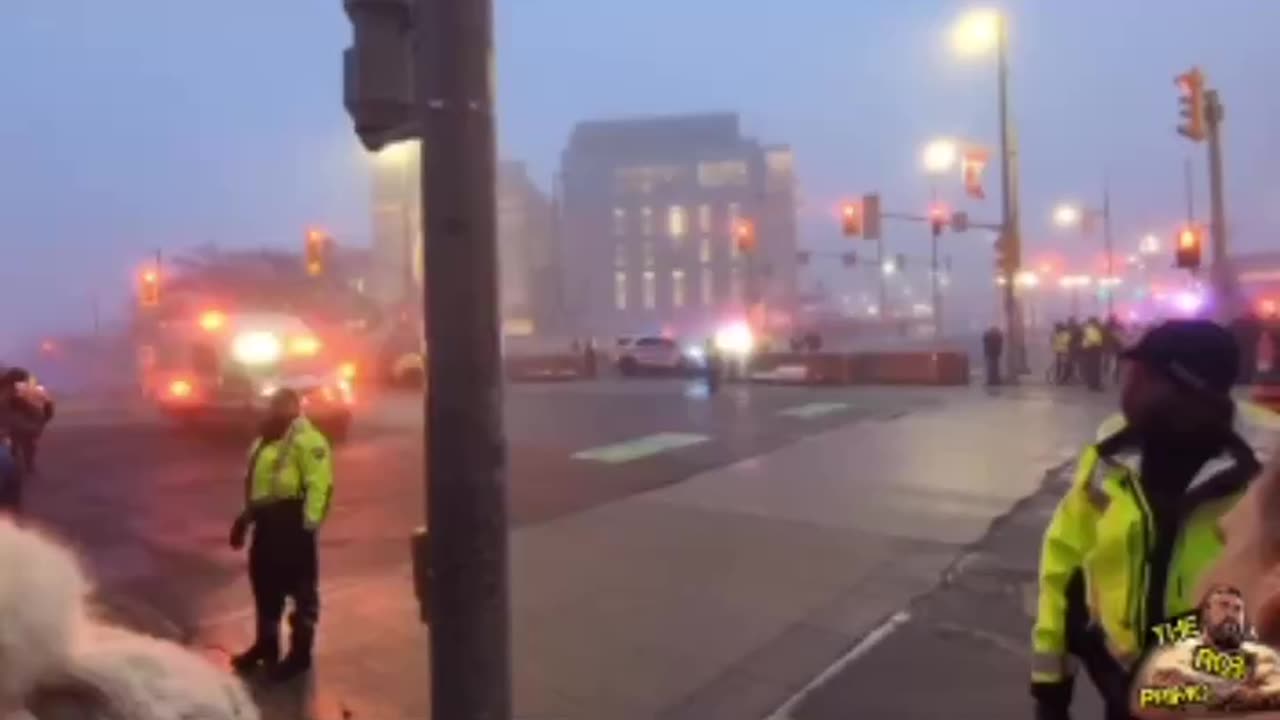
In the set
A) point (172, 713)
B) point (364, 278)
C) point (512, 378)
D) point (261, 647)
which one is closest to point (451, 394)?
point (172, 713)

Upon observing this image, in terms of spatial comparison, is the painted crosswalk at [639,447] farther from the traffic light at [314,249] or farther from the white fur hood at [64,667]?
the traffic light at [314,249]

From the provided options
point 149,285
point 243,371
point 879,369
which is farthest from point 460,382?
point 149,285

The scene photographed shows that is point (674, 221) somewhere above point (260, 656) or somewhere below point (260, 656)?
above

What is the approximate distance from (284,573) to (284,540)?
194 millimetres

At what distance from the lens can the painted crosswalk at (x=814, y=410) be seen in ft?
81.8

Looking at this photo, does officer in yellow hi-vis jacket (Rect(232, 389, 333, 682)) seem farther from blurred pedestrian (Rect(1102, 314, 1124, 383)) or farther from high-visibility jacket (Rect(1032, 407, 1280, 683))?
blurred pedestrian (Rect(1102, 314, 1124, 383))

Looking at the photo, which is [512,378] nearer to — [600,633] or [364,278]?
[600,633]

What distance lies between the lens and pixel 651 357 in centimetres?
4628

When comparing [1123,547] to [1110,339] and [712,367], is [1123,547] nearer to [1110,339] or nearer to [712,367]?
[712,367]

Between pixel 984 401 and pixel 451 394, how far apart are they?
25.6m

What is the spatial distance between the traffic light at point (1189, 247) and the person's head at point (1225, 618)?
30618 mm

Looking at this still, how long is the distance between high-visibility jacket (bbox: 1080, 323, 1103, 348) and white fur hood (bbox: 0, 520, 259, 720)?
→ 3184 centimetres

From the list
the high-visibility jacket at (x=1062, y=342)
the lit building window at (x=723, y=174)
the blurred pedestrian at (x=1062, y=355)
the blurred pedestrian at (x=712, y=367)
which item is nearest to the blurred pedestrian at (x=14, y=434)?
the blurred pedestrian at (x=712, y=367)

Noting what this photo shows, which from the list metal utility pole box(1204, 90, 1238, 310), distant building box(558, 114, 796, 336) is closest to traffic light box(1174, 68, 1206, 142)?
metal utility pole box(1204, 90, 1238, 310)
